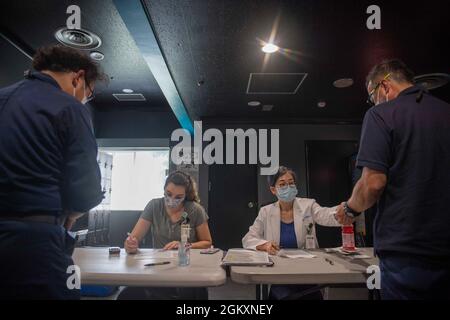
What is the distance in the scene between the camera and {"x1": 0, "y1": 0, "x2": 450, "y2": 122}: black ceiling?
7.95ft

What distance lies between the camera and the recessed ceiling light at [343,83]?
377 centimetres

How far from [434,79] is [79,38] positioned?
14.0 ft

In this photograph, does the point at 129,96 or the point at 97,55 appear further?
the point at 129,96

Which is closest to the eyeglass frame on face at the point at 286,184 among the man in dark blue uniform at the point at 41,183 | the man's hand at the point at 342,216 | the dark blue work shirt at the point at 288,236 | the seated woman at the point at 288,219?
the seated woman at the point at 288,219

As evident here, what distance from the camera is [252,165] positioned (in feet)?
18.0

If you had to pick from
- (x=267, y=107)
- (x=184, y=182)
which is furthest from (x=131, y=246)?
(x=267, y=107)

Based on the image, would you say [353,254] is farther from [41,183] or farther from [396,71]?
[41,183]

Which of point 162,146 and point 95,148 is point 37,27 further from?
point 162,146

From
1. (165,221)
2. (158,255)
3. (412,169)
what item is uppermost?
(412,169)

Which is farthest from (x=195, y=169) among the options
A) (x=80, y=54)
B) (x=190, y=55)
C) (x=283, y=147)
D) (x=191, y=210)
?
(x=80, y=54)

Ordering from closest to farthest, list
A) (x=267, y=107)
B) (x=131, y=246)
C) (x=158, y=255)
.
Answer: (x=158, y=255) < (x=131, y=246) < (x=267, y=107)

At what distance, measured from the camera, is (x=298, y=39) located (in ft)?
9.31

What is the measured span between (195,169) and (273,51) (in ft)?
10.2

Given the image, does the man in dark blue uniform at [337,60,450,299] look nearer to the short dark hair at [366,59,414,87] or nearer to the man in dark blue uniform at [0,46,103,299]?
the short dark hair at [366,59,414,87]
